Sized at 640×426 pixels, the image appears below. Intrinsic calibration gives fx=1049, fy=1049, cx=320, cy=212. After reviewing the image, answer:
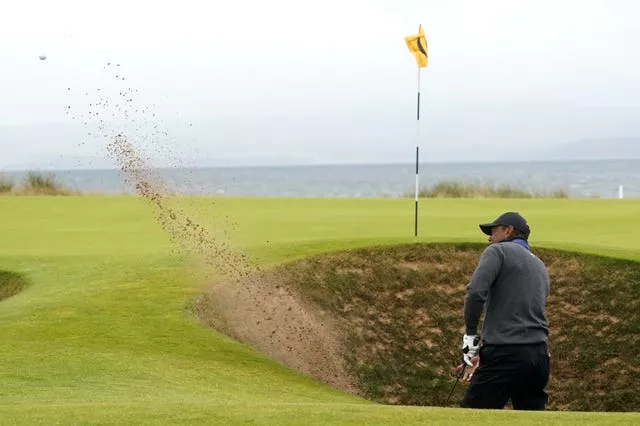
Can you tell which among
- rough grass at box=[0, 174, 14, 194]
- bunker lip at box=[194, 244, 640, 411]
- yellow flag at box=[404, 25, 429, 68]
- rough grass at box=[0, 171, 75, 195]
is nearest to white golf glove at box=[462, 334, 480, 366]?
bunker lip at box=[194, 244, 640, 411]

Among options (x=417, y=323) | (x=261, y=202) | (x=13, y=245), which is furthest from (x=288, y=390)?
(x=261, y=202)

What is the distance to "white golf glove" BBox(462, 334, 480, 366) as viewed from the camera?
9047 millimetres

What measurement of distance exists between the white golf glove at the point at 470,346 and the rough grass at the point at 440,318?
4.65 m

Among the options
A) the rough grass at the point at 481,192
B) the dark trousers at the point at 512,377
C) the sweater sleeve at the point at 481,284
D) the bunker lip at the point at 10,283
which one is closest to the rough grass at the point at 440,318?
the bunker lip at the point at 10,283

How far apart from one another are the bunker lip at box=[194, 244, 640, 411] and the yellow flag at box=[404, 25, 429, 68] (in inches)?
180

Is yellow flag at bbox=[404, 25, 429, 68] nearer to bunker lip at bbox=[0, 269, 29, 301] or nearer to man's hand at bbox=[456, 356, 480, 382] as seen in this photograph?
bunker lip at bbox=[0, 269, 29, 301]

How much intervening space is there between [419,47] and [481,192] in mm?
20487

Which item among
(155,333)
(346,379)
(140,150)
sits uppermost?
(140,150)

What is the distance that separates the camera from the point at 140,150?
15.6 metres

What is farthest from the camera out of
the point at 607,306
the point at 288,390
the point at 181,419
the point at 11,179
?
the point at 11,179

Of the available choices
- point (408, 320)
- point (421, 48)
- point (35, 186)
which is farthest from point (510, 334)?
point (35, 186)

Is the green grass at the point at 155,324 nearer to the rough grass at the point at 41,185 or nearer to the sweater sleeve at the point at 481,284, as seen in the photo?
the sweater sleeve at the point at 481,284

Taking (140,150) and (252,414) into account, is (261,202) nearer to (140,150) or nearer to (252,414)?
(140,150)

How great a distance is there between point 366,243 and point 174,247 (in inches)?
158
